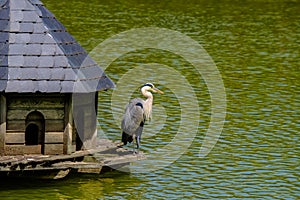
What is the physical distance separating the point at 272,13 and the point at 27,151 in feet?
87.3

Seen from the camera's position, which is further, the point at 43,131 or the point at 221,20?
the point at 221,20

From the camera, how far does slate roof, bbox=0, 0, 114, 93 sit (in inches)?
705

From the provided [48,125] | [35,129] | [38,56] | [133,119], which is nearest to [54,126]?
[48,125]

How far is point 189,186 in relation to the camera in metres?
19.0

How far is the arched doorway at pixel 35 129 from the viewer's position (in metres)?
18.4

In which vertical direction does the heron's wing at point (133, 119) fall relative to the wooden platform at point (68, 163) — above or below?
above

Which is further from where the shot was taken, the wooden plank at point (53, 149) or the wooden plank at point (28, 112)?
the wooden plank at point (53, 149)

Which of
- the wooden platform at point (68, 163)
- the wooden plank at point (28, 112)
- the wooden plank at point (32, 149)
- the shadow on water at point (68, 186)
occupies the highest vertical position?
the wooden plank at point (28, 112)

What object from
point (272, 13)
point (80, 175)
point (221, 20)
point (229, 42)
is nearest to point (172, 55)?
point (229, 42)

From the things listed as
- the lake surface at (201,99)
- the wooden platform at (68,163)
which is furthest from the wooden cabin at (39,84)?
the lake surface at (201,99)

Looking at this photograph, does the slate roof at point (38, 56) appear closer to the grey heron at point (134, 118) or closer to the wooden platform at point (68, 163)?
the grey heron at point (134, 118)

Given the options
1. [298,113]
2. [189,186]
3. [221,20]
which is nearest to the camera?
[189,186]

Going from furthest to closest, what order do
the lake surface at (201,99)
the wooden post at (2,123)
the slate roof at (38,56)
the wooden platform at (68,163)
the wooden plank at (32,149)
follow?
1. the lake surface at (201,99)
2. the wooden plank at (32,149)
3. the wooden post at (2,123)
4. the slate roof at (38,56)
5. the wooden platform at (68,163)

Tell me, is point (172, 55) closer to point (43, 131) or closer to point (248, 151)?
point (248, 151)
